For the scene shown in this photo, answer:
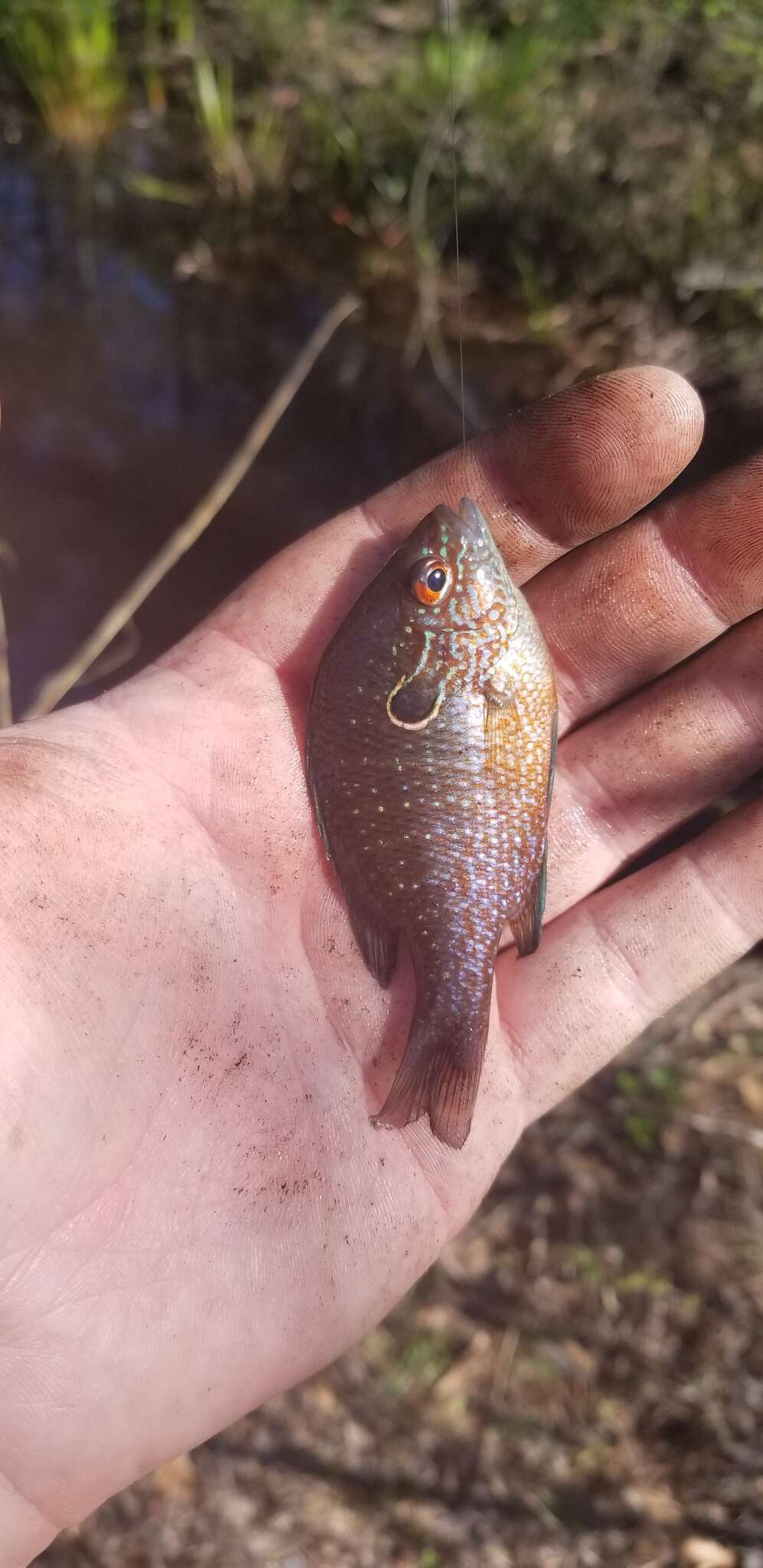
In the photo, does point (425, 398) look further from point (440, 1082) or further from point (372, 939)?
point (440, 1082)

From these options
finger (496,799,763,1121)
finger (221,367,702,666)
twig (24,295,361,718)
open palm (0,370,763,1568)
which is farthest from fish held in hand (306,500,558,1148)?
twig (24,295,361,718)

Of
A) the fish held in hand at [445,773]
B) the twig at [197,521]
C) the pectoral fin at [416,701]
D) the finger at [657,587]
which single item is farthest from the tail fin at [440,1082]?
the twig at [197,521]

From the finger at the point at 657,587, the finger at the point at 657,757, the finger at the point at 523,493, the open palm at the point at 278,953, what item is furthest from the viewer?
the finger at the point at 657,757

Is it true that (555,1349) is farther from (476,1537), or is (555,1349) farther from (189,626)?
(189,626)

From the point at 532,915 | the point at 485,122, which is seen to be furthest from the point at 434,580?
the point at 485,122

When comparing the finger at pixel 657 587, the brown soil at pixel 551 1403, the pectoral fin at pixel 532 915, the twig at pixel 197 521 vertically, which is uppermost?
the twig at pixel 197 521

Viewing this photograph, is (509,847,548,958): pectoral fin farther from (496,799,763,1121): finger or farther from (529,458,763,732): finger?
(529,458,763,732): finger

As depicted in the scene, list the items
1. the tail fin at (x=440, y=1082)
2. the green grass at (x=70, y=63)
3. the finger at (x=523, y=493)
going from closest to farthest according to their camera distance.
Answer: the tail fin at (x=440, y=1082), the finger at (x=523, y=493), the green grass at (x=70, y=63)

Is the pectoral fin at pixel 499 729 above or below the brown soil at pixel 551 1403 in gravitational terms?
above

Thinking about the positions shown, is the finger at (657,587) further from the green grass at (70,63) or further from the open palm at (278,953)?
the green grass at (70,63)
